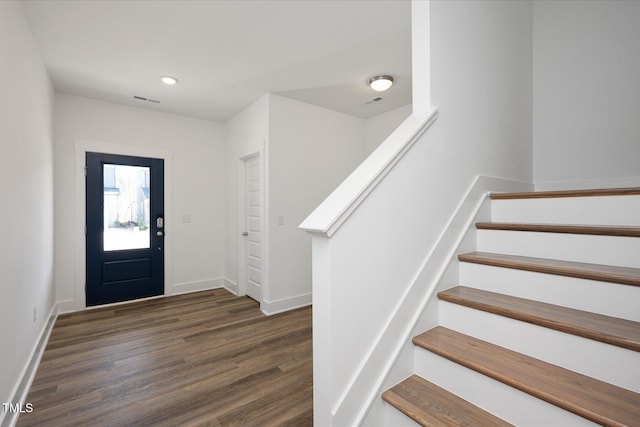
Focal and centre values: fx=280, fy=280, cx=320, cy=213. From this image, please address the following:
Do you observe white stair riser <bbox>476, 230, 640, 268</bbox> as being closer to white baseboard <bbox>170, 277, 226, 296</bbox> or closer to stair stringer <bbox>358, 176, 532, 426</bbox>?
stair stringer <bbox>358, 176, 532, 426</bbox>

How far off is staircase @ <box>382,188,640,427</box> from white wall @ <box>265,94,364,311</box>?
7.49 ft

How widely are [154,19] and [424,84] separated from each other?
2042 millimetres

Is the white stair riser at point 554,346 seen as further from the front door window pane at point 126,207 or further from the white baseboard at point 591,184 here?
the front door window pane at point 126,207

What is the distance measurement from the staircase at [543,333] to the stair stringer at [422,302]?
45mm

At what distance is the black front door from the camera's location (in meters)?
3.60

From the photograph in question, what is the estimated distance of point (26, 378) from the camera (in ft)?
6.55

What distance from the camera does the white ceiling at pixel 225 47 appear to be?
202 centimetres

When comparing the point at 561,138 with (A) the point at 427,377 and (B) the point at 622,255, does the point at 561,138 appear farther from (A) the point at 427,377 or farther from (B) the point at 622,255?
(A) the point at 427,377

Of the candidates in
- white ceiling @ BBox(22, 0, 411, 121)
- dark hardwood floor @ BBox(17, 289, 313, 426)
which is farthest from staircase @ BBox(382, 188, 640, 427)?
white ceiling @ BBox(22, 0, 411, 121)

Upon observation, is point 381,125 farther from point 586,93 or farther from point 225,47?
point 225,47

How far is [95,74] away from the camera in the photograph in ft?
9.63

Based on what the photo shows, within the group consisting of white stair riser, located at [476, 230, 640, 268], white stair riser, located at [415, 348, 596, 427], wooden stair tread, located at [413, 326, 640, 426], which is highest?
white stair riser, located at [476, 230, 640, 268]

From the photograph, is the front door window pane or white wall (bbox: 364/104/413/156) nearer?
the front door window pane

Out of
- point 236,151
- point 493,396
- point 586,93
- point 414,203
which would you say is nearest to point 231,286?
point 236,151
